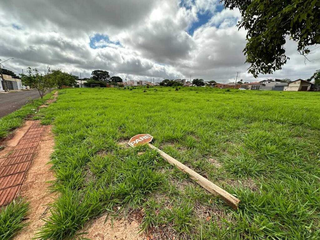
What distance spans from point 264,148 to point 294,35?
3.14m

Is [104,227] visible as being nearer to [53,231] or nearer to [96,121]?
[53,231]

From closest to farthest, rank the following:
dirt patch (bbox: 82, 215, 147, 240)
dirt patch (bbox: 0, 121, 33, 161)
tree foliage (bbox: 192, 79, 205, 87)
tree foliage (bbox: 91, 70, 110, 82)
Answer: dirt patch (bbox: 82, 215, 147, 240), dirt patch (bbox: 0, 121, 33, 161), tree foliage (bbox: 192, 79, 205, 87), tree foliage (bbox: 91, 70, 110, 82)

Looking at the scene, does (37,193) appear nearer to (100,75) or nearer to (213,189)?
(213,189)

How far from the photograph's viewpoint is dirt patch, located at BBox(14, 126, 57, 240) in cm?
99

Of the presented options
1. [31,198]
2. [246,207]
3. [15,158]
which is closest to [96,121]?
[15,158]

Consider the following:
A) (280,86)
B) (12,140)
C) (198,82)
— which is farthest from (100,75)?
(280,86)

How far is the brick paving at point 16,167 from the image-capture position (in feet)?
4.19

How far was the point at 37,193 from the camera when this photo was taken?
128cm

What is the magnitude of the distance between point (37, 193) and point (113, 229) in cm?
96

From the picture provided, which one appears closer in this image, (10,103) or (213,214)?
(213,214)

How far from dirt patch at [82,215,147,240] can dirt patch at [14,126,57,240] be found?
1.40 ft

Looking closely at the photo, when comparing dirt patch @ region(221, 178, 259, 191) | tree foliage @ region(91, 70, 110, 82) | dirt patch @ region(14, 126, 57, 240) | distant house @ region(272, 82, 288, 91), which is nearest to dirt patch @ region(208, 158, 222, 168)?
dirt patch @ region(221, 178, 259, 191)

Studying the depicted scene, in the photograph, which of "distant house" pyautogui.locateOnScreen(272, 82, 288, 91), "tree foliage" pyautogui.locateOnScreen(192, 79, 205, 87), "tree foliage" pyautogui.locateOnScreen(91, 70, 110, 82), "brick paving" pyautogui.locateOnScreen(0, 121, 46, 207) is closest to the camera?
"brick paving" pyautogui.locateOnScreen(0, 121, 46, 207)

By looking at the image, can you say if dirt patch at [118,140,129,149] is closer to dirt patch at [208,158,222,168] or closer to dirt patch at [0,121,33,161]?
dirt patch at [208,158,222,168]
